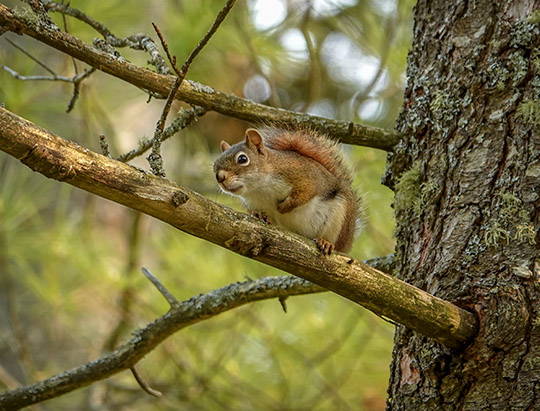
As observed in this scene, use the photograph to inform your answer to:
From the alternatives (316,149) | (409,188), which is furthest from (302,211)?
(409,188)

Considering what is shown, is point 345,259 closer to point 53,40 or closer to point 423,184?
point 423,184

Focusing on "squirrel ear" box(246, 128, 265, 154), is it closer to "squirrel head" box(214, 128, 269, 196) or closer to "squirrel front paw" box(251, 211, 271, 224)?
"squirrel head" box(214, 128, 269, 196)

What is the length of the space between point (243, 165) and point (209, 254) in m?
1.33

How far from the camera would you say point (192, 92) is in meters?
1.58

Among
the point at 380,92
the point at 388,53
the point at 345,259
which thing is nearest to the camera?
the point at 345,259

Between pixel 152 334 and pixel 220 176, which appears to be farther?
pixel 220 176

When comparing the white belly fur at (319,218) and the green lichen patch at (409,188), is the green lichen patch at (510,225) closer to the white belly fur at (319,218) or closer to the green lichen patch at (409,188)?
the green lichen patch at (409,188)

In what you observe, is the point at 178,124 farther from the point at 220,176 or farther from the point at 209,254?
the point at 209,254

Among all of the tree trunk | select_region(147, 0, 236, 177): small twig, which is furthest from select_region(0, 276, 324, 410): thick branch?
select_region(147, 0, 236, 177): small twig

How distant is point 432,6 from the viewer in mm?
1767

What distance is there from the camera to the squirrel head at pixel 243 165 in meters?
1.95

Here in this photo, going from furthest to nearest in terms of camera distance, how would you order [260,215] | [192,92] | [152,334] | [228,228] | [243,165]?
[243,165] < [260,215] < [152,334] < [192,92] < [228,228]

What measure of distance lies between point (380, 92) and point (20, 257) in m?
1.77

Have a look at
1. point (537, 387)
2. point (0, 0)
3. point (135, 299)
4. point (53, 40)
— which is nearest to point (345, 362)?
point (135, 299)
